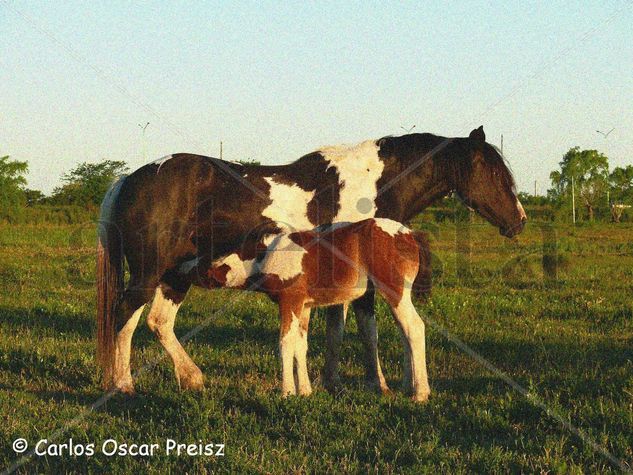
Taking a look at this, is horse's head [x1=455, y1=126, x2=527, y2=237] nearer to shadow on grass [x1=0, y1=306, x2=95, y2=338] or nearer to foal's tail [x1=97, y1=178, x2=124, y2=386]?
foal's tail [x1=97, y1=178, x2=124, y2=386]

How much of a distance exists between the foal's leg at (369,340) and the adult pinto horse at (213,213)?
0.01 meters

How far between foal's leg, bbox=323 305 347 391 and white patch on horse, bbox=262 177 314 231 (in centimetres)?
92

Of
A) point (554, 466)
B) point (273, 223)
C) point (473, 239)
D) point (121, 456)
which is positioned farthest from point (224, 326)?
point (473, 239)

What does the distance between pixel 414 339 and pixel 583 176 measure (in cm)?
7182

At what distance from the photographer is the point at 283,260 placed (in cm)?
660

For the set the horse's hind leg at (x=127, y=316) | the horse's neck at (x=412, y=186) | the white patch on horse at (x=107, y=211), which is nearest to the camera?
the horse's hind leg at (x=127, y=316)

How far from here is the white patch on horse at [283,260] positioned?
654 centimetres

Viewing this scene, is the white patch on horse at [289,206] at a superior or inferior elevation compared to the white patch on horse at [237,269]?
superior

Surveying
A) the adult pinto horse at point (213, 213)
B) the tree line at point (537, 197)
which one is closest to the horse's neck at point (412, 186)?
the adult pinto horse at point (213, 213)

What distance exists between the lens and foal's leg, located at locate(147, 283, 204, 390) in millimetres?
7148

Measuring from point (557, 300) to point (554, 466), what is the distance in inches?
320

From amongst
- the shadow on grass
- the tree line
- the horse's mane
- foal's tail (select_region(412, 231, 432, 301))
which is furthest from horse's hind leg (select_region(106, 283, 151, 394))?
the tree line

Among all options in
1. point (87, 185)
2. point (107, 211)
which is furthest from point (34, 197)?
point (107, 211)

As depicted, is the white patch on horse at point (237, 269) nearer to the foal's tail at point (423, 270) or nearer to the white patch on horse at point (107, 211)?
the white patch on horse at point (107, 211)
